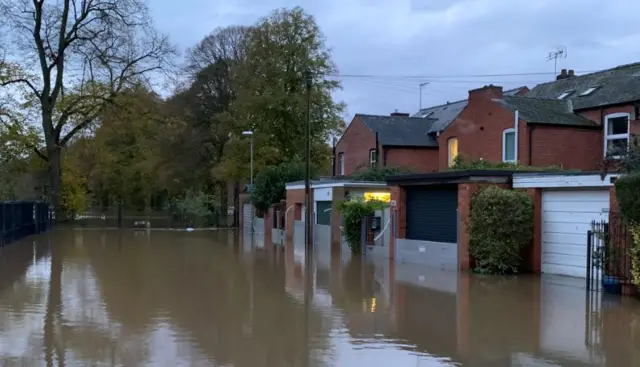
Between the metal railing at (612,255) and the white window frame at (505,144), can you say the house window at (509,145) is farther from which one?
the metal railing at (612,255)

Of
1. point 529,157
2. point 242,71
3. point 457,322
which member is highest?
point 242,71

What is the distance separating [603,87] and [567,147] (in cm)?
373

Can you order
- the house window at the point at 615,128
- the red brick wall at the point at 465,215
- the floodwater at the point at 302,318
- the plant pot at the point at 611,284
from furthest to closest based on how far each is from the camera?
the house window at the point at 615,128
the red brick wall at the point at 465,215
the plant pot at the point at 611,284
the floodwater at the point at 302,318

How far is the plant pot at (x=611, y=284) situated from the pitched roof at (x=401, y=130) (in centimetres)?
2241

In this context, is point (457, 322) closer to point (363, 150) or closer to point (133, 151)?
point (363, 150)

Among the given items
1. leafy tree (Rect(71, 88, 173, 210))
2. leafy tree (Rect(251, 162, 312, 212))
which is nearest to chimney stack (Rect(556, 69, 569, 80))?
leafy tree (Rect(251, 162, 312, 212))

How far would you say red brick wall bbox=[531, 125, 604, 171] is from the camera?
86.0 feet

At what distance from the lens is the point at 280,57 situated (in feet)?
142

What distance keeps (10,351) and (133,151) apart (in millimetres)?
47936

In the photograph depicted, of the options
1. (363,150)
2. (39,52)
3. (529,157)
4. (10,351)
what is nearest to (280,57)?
(363,150)

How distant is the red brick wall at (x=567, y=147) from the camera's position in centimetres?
2622

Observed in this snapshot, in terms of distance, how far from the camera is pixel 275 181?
39844 mm

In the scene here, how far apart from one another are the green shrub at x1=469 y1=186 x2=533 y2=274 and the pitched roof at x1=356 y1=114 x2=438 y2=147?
18852mm

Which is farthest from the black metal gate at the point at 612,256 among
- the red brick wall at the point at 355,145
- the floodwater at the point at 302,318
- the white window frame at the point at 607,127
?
the red brick wall at the point at 355,145
